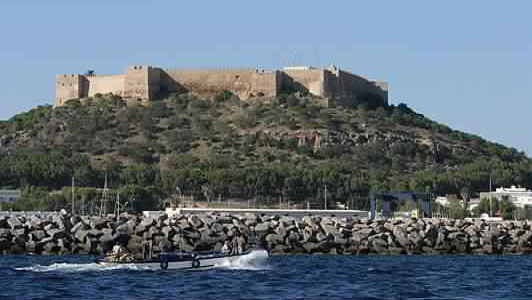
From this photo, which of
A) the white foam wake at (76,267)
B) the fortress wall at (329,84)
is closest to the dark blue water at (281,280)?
the white foam wake at (76,267)

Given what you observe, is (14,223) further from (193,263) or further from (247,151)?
Result: (247,151)

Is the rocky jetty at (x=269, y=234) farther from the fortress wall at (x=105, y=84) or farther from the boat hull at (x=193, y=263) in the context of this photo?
the fortress wall at (x=105, y=84)

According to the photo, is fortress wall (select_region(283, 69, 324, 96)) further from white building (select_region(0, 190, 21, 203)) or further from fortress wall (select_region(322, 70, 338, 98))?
white building (select_region(0, 190, 21, 203))

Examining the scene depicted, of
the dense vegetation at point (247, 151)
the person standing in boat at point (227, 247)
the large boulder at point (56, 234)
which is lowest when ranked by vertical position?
the person standing in boat at point (227, 247)

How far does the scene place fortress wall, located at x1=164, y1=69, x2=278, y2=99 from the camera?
119438 mm

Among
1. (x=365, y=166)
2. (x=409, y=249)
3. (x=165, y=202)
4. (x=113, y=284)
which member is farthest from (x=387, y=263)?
(x=365, y=166)

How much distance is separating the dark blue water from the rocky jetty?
238 cm

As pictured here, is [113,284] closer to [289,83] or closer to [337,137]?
[337,137]

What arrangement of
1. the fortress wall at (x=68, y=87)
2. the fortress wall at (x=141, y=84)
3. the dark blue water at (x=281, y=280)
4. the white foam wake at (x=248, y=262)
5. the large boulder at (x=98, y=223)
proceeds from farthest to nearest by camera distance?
the fortress wall at (x=68, y=87)
the fortress wall at (x=141, y=84)
the large boulder at (x=98, y=223)
the white foam wake at (x=248, y=262)
the dark blue water at (x=281, y=280)

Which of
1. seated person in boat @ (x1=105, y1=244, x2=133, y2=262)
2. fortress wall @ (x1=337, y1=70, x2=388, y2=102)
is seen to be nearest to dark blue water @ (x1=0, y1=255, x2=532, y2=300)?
seated person in boat @ (x1=105, y1=244, x2=133, y2=262)

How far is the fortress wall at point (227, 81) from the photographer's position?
119438 millimetres

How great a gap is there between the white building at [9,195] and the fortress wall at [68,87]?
891 inches

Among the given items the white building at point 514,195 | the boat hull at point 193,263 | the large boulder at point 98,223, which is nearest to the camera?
the boat hull at point 193,263

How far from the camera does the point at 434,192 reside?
101 meters
